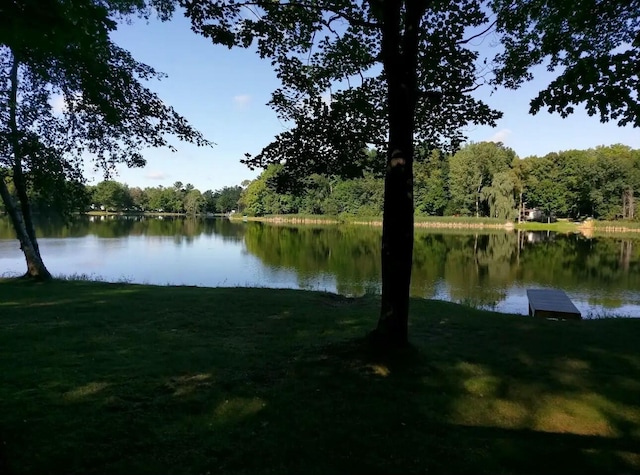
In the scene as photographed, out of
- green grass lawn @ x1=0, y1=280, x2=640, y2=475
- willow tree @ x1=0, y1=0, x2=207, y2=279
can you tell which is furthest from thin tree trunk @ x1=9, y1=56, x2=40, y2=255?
green grass lawn @ x1=0, y1=280, x2=640, y2=475

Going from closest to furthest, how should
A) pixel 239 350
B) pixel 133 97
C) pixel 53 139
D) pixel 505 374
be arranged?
pixel 505 374, pixel 239 350, pixel 133 97, pixel 53 139

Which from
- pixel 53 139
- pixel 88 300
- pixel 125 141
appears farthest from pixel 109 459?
pixel 53 139

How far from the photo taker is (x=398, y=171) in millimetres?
5574

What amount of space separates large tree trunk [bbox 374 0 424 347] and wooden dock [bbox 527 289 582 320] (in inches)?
327

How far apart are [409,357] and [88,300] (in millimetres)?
7653

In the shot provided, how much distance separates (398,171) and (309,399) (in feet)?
9.35

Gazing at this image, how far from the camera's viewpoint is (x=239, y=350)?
611 cm

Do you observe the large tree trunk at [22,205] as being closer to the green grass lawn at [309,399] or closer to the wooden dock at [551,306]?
the green grass lawn at [309,399]

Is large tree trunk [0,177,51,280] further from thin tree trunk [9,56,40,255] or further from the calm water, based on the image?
the calm water

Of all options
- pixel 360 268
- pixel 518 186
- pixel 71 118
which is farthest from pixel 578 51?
pixel 518 186

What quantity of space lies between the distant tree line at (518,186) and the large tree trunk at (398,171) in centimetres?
6011

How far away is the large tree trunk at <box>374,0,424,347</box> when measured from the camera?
220 inches

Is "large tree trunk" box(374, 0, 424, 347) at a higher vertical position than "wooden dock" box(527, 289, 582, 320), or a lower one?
higher

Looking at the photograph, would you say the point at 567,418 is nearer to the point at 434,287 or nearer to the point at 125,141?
the point at 125,141
